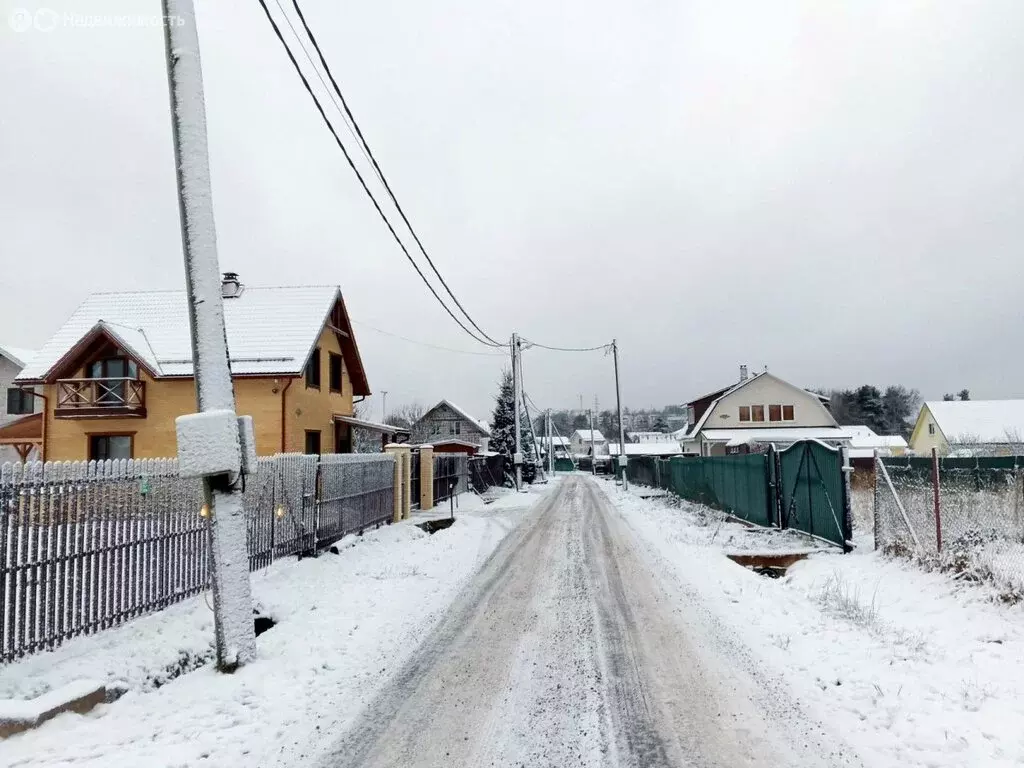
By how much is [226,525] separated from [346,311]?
18.1 meters

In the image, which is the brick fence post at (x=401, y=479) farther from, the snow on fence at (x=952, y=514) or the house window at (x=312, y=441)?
the snow on fence at (x=952, y=514)

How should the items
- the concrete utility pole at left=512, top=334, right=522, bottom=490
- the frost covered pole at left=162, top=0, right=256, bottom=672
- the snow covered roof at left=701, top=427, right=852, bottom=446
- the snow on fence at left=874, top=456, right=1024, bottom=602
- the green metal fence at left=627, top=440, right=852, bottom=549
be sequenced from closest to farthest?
1. the frost covered pole at left=162, top=0, right=256, bottom=672
2. the snow on fence at left=874, top=456, right=1024, bottom=602
3. the green metal fence at left=627, top=440, right=852, bottom=549
4. the concrete utility pole at left=512, top=334, right=522, bottom=490
5. the snow covered roof at left=701, top=427, right=852, bottom=446

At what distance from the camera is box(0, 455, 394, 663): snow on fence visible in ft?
16.4

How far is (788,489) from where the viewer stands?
13328 mm

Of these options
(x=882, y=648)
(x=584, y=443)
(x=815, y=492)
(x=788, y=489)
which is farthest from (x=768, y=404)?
(x=584, y=443)

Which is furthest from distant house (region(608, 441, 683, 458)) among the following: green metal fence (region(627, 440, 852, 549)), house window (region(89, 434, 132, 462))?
house window (region(89, 434, 132, 462))

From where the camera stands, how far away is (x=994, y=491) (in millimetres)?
9547

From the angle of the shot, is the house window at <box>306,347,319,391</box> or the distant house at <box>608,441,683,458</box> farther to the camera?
the distant house at <box>608,441,683,458</box>

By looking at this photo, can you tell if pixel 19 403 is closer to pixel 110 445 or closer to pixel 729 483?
pixel 110 445

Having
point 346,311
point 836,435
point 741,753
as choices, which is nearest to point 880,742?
point 741,753

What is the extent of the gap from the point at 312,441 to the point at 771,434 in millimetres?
33635

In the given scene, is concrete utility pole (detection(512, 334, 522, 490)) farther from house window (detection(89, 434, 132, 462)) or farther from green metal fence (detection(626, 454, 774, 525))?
house window (detection(89, 434, 132, 462))

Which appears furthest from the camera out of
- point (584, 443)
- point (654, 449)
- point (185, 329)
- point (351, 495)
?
point (584, 443)

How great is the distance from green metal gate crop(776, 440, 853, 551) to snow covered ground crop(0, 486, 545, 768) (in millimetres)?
6570
